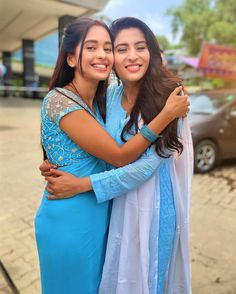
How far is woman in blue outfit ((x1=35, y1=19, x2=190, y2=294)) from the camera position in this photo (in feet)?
4.56

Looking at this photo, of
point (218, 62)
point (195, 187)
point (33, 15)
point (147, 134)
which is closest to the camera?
point (147, 134)

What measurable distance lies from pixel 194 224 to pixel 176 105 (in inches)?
112

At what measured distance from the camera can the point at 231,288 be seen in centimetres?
277

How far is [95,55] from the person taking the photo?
4.70 feet

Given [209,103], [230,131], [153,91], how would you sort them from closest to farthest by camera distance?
[153,91], [230,131], [209,103]

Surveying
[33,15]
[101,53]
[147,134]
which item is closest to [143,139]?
[147,134]

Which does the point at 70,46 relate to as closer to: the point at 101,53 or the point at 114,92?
the point at 101,53

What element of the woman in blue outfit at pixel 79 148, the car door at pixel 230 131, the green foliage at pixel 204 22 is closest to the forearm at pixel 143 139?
the woman in blue outfit at pixel 79 148

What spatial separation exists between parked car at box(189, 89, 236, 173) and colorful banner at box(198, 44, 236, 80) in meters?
11.6

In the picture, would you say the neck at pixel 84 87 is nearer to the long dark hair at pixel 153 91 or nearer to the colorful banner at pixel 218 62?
the long dark hair at pixel 153 91

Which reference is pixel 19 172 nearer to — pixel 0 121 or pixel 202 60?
pixel 0 121

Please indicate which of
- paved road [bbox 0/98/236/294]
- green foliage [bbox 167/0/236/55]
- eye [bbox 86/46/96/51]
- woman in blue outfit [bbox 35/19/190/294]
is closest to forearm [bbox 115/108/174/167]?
woman in blue outfit [bbox 35/19/190/294]

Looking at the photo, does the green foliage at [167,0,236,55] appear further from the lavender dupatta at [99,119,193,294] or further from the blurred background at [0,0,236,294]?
the lavender dupatta at [99,119,193,294]

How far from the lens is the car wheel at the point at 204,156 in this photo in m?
6.00
